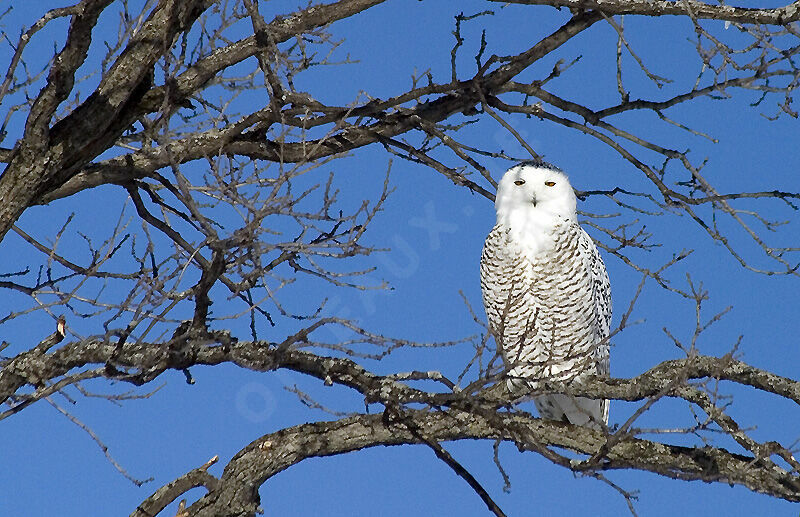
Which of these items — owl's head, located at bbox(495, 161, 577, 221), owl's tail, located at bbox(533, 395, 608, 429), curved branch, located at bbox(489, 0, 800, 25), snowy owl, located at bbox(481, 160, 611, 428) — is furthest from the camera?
owl's tail, located at bbox(533, 395, 608, 429)

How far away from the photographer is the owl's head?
17.3 feet

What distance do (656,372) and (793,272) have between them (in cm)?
112

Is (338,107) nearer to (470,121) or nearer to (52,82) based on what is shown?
(470,121)

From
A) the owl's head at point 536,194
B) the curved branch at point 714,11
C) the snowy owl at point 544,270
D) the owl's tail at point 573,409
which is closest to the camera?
the curved branch at point 714,11

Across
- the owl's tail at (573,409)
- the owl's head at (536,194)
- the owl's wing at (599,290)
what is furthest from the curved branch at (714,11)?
the owl's tail at (573,409)

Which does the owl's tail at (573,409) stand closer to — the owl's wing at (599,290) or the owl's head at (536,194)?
the owl's wing at (599,290)

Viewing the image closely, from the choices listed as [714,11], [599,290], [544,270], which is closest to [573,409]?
[599,290]

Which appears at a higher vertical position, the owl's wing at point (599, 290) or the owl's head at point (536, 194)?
the owl's head at point (536, 194)

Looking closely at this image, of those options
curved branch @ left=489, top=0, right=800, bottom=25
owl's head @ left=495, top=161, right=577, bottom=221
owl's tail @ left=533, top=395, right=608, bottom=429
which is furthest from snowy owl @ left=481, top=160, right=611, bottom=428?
curved branch @ left=489, top=0, right=800, bottom=25

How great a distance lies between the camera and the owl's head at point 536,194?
5.29 m

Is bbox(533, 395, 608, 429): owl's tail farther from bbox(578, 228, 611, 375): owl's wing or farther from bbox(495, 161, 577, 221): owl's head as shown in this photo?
bbox(495, 161, 577, 221): owl's head

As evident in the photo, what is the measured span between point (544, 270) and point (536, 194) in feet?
1.46

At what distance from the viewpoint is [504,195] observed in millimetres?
5375

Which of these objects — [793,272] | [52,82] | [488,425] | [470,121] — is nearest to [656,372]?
[488,425]
